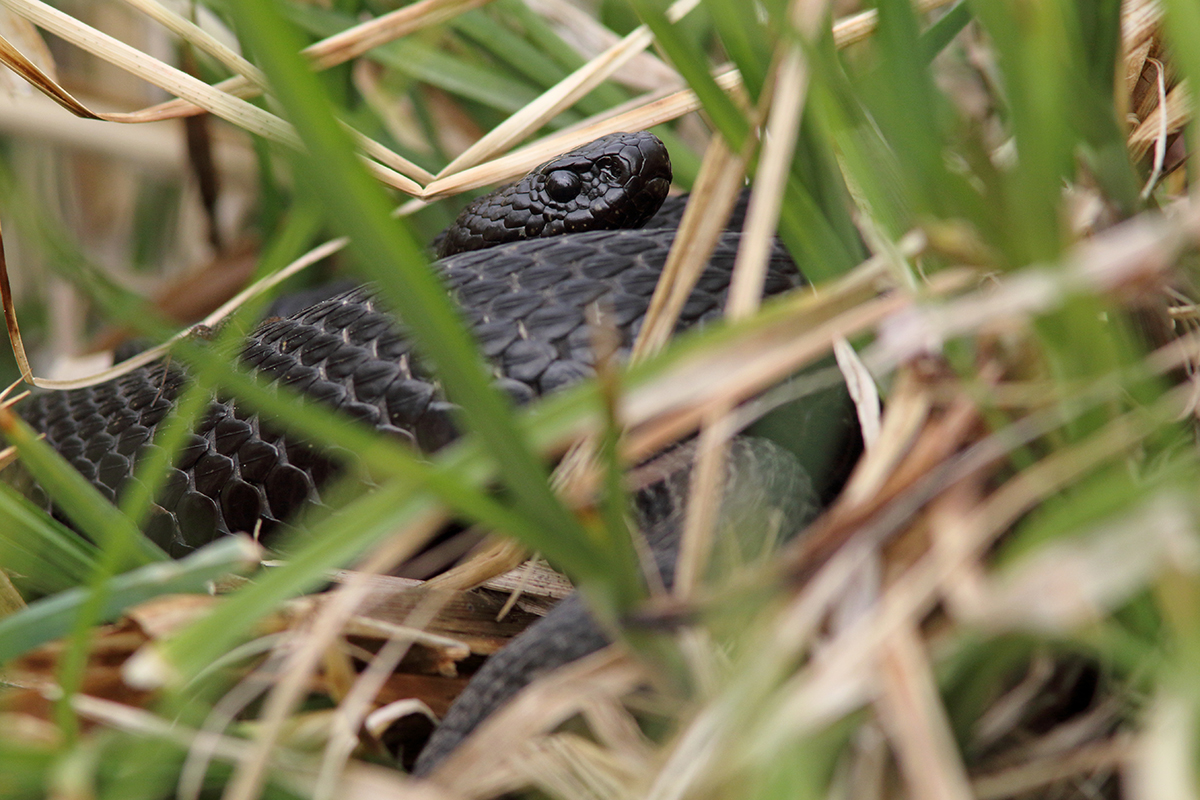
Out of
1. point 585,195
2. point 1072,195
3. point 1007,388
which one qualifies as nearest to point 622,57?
point 585,195

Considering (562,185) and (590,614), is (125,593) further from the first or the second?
(562,185)

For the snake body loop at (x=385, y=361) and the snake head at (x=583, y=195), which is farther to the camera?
the snake head at (x=583, y=195)

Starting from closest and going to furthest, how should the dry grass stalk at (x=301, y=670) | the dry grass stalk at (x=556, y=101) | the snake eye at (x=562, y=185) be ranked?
the dry grass stalk at (x=301, y=670) < the dry grass stalk at (x=556, y=101) < the snake eye at (x=562, y=185)

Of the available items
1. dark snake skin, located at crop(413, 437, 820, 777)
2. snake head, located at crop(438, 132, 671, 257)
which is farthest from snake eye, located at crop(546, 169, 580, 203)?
dark snake skin, located at crop(413, 437, 820, 777)

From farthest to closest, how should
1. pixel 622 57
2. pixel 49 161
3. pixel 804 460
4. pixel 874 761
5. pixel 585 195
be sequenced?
pixel 49 161
pixel 585 195
pixel 622 57
pixel 804 460
pixel 874 761

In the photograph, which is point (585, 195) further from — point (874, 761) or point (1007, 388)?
point (874, 761)

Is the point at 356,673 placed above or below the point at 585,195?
below

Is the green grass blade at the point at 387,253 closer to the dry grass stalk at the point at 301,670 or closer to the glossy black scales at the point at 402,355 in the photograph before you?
the dry grass stalk at the point at 301,670

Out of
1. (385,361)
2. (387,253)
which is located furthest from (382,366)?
(387,253)

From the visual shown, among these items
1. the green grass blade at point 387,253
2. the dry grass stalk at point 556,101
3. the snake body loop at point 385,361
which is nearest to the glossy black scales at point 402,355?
the snake body loop at point 385,361
